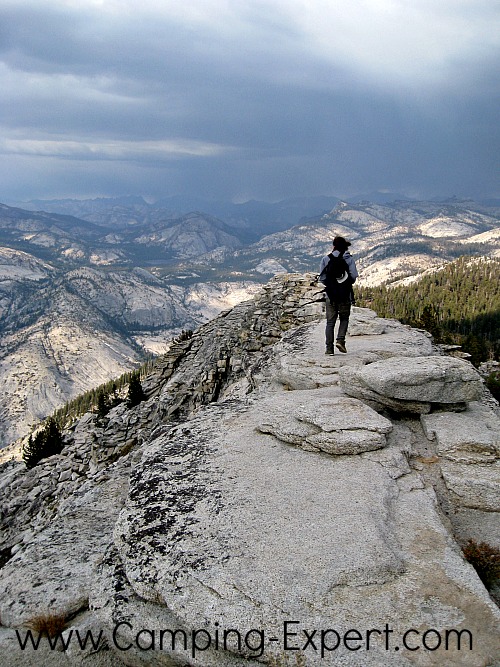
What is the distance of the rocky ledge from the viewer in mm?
6879

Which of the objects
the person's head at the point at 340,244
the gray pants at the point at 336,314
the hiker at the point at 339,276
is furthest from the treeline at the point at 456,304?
the person's head at the point at 340,244

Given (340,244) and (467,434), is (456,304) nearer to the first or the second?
(340,244)

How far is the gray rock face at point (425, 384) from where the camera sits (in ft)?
42.3

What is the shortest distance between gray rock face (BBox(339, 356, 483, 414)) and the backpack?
4.65m

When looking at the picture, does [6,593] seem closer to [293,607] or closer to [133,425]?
[293,607]

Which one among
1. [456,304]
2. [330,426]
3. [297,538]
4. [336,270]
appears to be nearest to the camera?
[297,538]

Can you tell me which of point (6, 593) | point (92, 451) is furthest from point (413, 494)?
point (92, 451)

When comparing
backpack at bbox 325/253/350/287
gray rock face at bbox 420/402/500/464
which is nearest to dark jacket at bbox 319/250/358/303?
backpack at bbox 325/253/350/287

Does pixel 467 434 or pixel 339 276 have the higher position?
pixel 339 276

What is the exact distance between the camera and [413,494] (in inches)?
392

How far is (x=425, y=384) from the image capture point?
508 inches

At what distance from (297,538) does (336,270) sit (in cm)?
1088

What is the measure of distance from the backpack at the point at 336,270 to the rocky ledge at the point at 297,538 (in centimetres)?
374

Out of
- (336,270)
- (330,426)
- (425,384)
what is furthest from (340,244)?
(330,426)
